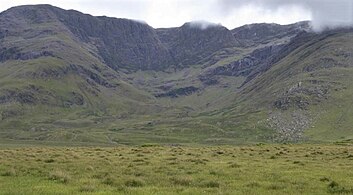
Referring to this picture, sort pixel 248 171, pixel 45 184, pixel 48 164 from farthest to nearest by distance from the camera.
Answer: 1. pixel 48 164
2. pixel 248 171
3. pixel 45 184

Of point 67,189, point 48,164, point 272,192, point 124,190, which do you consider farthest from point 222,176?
point 48,164

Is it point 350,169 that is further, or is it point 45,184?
point 350,169

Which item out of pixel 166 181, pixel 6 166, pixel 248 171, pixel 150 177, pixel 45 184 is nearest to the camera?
pixel 45 184

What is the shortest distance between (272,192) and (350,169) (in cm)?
1343

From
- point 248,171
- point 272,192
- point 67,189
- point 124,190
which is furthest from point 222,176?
point 67,189

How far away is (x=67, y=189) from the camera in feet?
73.3

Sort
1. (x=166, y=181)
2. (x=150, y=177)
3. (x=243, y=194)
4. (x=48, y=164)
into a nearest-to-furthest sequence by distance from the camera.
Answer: (x=243, y=194) < (x=166, y=181) < (x=150, y=177) < (x=48, y=164)

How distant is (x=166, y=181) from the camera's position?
26.2 metres

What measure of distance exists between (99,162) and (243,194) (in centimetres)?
1845

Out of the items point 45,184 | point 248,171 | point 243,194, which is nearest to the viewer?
point 243,194

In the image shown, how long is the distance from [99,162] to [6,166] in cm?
732

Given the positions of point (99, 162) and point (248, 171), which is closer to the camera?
point (248, 171)

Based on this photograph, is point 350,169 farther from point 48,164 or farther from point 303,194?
point 48,164

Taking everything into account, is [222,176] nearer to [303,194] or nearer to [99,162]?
[303,194]
